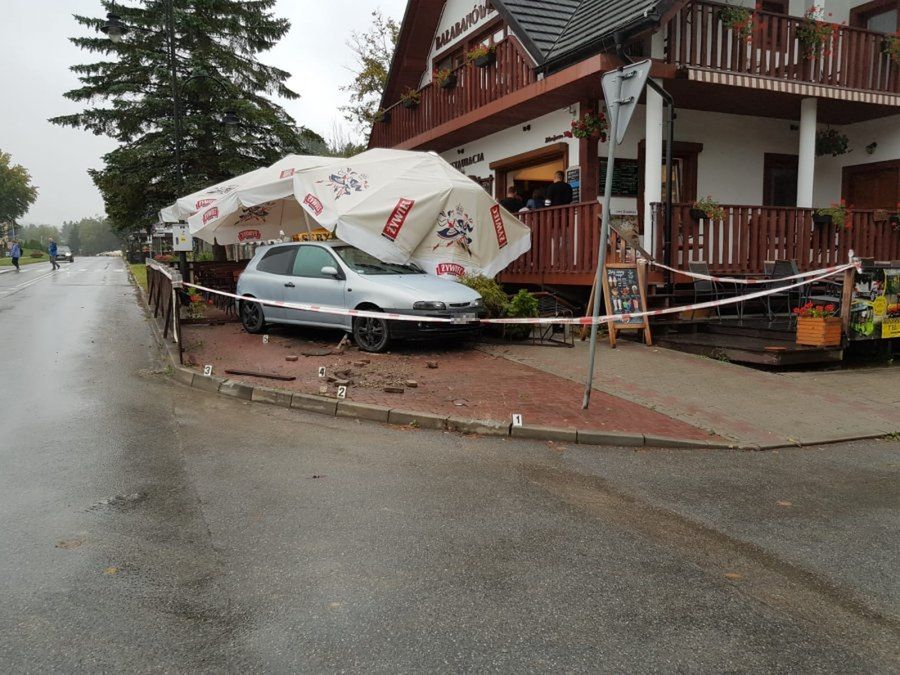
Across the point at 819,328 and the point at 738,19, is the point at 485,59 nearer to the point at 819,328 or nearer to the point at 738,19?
the point at 738,19

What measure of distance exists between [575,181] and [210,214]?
23.6 ft

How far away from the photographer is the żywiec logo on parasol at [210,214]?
13.4 m

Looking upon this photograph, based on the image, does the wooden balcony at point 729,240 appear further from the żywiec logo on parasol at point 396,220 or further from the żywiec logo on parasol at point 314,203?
the żywiec logo on parasol at point 314,203

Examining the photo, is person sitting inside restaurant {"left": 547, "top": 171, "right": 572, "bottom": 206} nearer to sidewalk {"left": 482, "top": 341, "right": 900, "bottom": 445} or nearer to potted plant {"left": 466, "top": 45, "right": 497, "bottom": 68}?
sidewalk {"left": 482, "top": 341, "right": 900, "bottom": 445}

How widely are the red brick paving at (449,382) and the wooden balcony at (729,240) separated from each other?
300 cm

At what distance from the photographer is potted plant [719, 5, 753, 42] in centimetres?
1147

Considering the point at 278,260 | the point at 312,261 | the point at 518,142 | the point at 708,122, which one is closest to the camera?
the point at 312,261

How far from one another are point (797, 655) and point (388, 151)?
11.1 m

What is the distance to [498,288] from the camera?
38.1 ft

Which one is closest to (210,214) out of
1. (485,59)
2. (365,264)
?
(365,264)

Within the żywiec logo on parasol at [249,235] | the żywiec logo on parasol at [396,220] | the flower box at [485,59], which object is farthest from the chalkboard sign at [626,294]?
the żywiec logo on parasol at [249,235]

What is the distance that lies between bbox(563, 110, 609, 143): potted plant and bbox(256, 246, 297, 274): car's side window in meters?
5.56

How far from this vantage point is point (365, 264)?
10.7m

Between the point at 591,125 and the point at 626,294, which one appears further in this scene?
the point at 591,125
